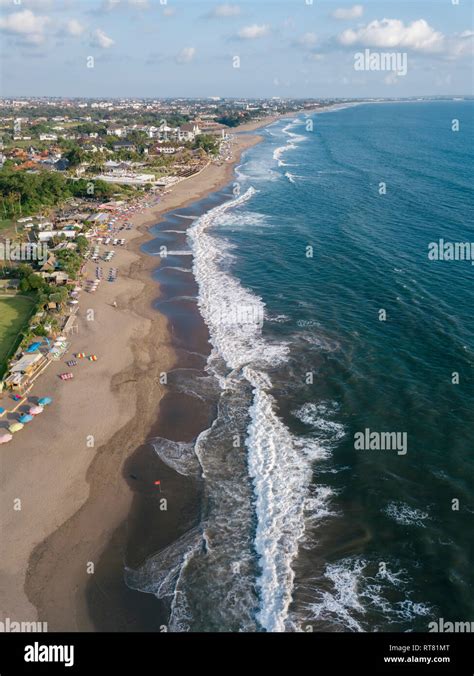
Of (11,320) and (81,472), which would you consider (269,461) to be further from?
(11,320)

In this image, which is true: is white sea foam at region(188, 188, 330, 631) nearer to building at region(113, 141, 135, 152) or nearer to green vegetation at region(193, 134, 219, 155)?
green vegetation at region(193, 134, 219, 155)

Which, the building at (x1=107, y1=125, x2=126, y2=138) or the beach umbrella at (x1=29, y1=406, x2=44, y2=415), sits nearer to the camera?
the beach umbrella at (x1=29, y1=406, x2=44, y2=415)

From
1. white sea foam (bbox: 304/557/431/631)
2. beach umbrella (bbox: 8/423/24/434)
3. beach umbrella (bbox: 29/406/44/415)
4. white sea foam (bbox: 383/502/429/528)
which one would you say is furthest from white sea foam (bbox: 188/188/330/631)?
beach umbrella (bbox: 8/423/24/434)

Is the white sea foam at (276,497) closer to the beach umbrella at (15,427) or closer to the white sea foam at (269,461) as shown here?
the white sea foam at (269,461)

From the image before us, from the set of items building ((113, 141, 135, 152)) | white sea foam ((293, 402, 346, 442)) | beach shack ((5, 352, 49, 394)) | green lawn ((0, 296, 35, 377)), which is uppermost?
building ((113, 141, 135, 152))

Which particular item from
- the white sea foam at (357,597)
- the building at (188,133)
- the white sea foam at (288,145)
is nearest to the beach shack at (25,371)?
the white sea foam at (357,597)
